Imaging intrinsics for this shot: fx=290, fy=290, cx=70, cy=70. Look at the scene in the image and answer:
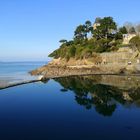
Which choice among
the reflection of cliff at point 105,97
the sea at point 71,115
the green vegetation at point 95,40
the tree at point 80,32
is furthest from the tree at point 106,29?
the sea at point 71,115

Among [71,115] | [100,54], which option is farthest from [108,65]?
[71,115]

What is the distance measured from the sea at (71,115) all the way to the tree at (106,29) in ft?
130

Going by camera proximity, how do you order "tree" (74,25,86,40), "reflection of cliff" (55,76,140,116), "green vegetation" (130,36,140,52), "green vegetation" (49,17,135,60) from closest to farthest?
"reflection of cliff" (55,76,140,116)
"green vegetation" (130,36,140,52)
"green vegetation" (49,17,135,60)
"tree" (74,25,86,40)

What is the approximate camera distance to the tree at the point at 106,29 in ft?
254

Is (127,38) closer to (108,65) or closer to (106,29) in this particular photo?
(106,29)

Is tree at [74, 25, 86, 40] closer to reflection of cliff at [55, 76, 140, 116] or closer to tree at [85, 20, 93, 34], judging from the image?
tree at [85, 20, 93, 34]

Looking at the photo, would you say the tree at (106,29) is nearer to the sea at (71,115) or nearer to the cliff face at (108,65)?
the cliff face at (108,65)

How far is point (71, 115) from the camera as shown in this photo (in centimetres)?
2478

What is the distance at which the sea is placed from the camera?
1885cm

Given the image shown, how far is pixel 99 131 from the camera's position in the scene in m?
19.4

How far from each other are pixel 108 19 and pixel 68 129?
61619 millimetres

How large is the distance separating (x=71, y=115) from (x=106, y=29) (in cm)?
5696

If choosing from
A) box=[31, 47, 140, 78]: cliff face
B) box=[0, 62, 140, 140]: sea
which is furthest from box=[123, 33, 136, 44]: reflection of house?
box=[0, 62, 140, 140]: sea

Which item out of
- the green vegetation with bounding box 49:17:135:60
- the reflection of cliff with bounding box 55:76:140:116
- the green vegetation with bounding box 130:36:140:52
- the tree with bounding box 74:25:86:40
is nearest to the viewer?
the reflection of cliff with bounding box 55:76:140:116
